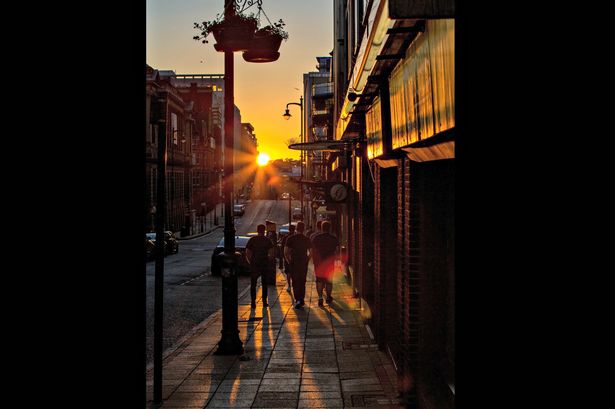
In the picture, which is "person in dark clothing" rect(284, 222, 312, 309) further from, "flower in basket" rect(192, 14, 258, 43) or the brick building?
the brick building

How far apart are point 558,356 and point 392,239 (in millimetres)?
7525

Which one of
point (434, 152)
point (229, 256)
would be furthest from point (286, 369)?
point (434, 152)

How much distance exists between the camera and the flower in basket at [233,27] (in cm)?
1071

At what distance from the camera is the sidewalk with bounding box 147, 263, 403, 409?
8.11m

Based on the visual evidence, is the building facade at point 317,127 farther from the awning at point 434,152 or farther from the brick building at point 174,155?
the awning at point 434,152

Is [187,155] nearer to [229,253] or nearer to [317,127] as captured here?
[317,127]

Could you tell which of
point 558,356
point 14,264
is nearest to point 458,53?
point 558,356

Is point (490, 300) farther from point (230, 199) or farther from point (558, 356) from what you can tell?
point (230, 199)

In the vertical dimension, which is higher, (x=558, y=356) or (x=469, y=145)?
(x=469, y=145)

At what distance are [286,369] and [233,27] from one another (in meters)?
5.01

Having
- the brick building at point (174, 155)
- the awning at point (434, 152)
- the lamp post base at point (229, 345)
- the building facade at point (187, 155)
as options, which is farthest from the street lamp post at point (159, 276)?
the brick building at point (174, 155)

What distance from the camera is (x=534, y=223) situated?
10.7ft

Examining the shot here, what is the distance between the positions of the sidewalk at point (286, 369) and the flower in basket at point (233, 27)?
4.74 m

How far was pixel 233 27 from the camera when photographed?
1080 cm
